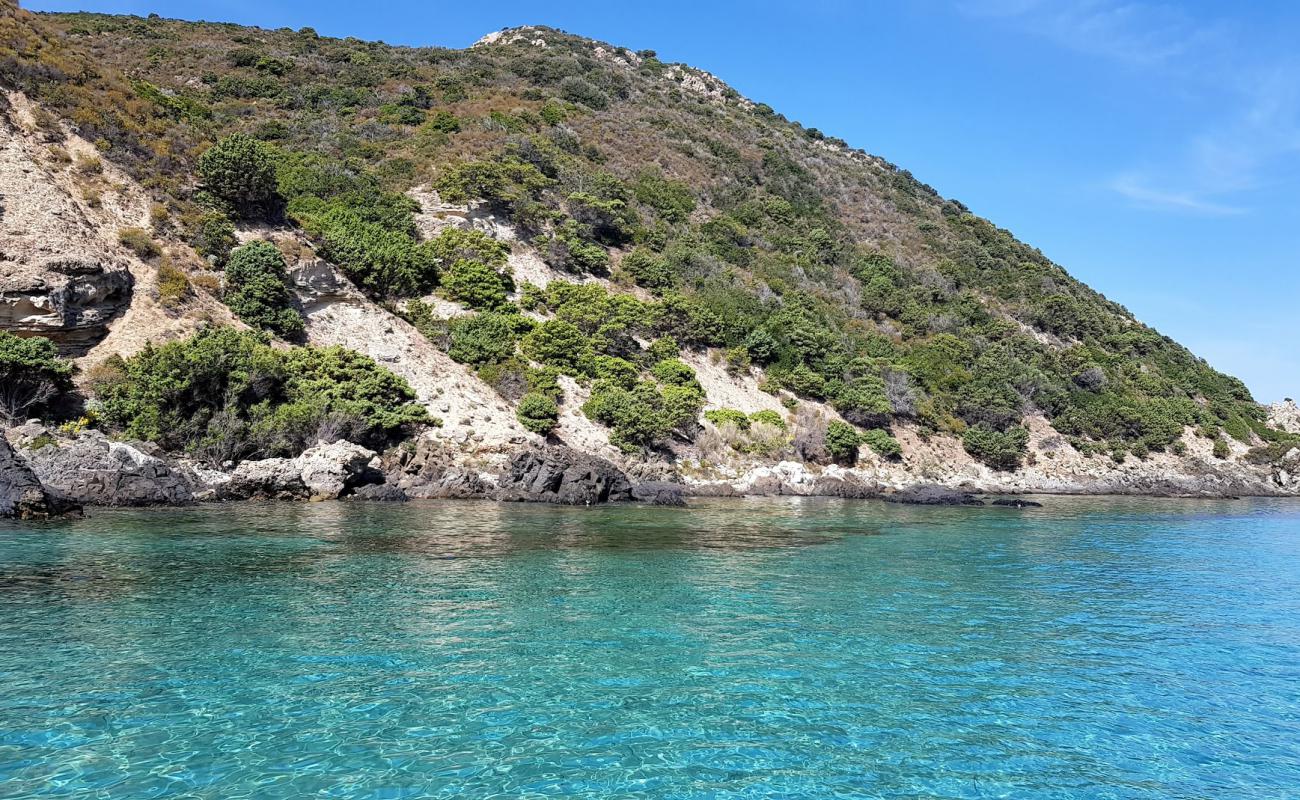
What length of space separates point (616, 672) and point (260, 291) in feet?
97.3

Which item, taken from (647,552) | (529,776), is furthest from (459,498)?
(529,776)

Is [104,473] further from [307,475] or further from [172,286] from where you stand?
[172,286]

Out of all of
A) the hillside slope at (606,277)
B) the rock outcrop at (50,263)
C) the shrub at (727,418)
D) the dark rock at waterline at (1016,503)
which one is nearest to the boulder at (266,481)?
the hillside slope at (606,277)

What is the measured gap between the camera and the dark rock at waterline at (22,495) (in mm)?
17406

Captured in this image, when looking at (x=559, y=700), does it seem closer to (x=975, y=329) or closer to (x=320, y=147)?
(x=320, y=147)

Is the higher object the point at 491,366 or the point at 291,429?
the point at 491,366

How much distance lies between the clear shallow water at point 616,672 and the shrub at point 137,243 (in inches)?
701

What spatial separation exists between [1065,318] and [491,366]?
172 ft

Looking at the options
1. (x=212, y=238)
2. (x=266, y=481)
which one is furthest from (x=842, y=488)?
(x=212, y=238)

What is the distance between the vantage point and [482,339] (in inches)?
1471

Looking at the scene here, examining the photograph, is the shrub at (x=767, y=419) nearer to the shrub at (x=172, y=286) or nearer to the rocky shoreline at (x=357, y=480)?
the rocky shoreline at (x=357, y=480)

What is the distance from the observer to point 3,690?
744 cm

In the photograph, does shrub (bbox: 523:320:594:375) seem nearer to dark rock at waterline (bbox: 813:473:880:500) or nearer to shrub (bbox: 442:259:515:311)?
shrub (bbox: 442:259:515:311)

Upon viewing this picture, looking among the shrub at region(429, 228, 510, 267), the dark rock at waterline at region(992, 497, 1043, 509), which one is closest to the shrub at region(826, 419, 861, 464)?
the dark rock at waterline at region(992, 497, 1043, 509)
